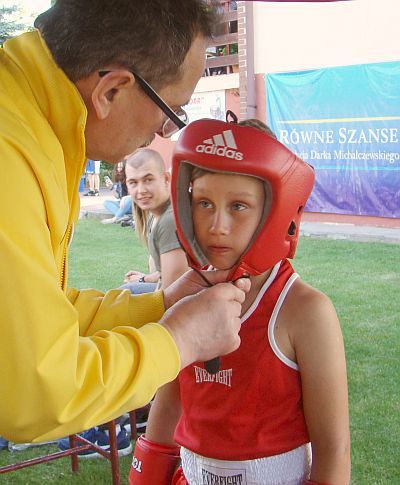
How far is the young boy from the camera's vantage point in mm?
1830

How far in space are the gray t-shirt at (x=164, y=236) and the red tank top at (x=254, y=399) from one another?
187 centimetres

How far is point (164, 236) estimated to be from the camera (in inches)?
156

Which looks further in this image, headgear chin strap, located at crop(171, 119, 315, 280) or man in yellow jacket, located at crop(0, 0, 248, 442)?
Answer: headgear chin strap, located at crop(171, 119, 315, 280)

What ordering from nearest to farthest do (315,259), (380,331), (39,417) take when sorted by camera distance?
(39,417) → (380,331) → (315,259)

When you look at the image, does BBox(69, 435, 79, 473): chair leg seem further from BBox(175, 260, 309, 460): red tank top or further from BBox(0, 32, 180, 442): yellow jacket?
BBox(0, 32, 180, 442): yellow jacket

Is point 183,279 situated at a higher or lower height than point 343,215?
higher

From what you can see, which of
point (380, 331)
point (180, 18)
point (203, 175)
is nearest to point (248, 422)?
point (203, 175)

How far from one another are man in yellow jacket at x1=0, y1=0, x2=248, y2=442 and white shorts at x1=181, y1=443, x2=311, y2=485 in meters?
0.53

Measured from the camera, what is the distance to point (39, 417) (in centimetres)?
118

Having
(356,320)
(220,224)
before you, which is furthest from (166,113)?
(356,320)

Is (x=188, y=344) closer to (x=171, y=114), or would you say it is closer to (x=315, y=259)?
(x=171, y=114)

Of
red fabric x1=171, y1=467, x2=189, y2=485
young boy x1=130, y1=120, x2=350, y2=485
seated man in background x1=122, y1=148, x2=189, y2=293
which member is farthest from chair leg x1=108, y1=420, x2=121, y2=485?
young boy x1=130, y1=120, x2=350, y2=485

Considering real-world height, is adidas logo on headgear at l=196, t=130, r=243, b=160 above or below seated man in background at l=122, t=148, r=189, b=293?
above

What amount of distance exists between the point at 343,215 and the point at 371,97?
198cm
